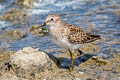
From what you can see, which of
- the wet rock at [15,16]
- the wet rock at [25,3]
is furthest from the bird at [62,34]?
the wet rock at [25,3]

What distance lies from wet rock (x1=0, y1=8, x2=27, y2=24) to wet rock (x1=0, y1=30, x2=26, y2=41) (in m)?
1.22

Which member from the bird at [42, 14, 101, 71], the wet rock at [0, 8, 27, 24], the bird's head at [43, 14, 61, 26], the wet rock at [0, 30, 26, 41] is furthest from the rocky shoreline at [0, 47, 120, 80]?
the wet rock at [0, 8, 27, 24]

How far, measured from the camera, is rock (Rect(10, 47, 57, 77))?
8.00m

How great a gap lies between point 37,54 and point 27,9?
6610 millimetres

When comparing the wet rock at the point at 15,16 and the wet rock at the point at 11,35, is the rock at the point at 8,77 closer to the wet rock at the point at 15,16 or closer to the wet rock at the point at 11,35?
the wet rock at the point at 11,35

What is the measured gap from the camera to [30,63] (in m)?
8.00

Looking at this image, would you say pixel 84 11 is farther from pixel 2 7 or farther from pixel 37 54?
Answer: pixel 37 54

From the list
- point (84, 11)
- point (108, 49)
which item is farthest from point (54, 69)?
point (84, 11)

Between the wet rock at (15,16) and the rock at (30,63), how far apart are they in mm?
4889

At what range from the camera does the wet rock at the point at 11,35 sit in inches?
443

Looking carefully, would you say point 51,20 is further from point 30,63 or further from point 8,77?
point 8,77

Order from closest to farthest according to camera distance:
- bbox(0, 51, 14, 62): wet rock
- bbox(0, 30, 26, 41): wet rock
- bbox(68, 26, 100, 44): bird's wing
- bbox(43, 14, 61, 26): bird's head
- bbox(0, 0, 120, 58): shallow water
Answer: bbox(43, 14, 61, 26): bird's head < bbox(68, 26, 100, 44): bird's wing < bbox(0, 51, 14, 62): wet rock < bbox(0, 0, 120, 58): shallow water < bbox(0, 30, 26, 41): wet rock

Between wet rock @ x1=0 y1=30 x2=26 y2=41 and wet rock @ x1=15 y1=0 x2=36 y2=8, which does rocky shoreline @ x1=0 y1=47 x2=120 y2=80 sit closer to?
wet rock @ x1=0 y1=30 x2=26 y2=41

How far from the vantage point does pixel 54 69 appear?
27.7 feet
